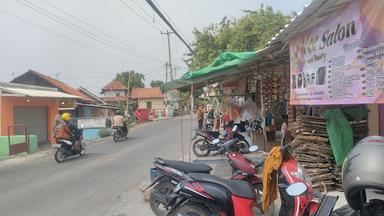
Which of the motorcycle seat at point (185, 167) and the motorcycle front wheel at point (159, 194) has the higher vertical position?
the motorcycle seat at point (185, 167)

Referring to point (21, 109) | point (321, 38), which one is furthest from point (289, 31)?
point (21, 109)

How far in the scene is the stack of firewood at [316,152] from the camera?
7582 mm

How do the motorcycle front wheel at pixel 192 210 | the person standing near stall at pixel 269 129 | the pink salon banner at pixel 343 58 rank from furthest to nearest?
the person standing near stall at pixel 269 129
the motorcycle front wheel at pixel 192 210
the pink salon banner at pixel 343 58

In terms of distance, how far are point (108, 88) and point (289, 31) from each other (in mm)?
86909

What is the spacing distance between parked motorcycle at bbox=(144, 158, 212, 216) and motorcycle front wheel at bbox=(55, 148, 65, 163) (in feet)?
34.4

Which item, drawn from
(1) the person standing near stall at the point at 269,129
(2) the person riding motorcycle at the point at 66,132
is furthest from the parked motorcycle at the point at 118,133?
(1) the person standing near stall at the point at 269,129

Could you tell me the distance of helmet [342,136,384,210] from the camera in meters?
3.02

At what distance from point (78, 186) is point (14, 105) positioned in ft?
52.7

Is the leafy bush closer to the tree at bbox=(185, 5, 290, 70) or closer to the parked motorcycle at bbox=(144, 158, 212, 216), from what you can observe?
the tree at bbox=(185, 5, 290, 70)

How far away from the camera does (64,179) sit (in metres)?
12.7

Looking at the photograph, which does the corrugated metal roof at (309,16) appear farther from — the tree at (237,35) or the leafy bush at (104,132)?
the leafy bush at (104,132)

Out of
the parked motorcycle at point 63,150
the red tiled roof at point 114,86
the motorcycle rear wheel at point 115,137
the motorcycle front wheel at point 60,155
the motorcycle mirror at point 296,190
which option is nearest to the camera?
the motorcycle mirror at point 296,190

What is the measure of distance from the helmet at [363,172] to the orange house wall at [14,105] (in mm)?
23314

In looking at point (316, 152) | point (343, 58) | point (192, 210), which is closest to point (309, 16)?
point (343, 58)
